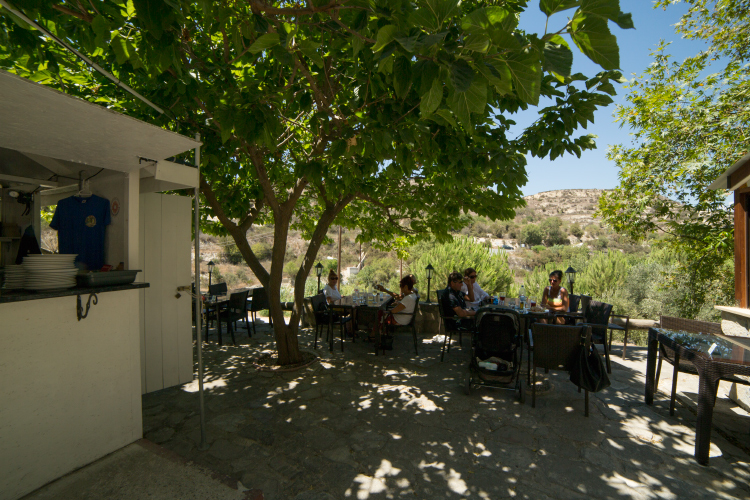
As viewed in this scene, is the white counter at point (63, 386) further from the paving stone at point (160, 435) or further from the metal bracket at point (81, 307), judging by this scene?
the paving stone at point (160, 435)

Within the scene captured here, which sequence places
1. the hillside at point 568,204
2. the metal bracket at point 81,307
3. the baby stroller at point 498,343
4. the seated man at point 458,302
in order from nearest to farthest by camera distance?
the metal bracket at point 81,307, the baby stroller at point 498,343, the seated man at point 458,302, the hillside at point 568,204

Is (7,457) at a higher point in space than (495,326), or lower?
lower

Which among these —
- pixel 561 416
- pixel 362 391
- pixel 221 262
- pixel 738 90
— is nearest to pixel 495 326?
pixel 561 416

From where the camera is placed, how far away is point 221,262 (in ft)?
88.2

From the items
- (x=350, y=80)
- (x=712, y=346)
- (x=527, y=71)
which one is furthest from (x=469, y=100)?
(x=712, y=346)

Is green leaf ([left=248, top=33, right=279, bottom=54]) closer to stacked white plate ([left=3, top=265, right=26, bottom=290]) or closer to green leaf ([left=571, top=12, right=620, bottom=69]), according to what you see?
green leaf ([left=571, top=12, right=620, bottom=69])

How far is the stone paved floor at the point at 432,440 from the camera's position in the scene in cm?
257

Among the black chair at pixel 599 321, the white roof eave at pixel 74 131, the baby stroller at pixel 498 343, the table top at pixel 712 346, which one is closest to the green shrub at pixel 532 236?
the black chair at pixel 599 321

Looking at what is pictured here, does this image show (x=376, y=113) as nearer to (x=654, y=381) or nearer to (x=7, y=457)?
(x=7, y=457)

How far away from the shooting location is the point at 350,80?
3605 millimetres

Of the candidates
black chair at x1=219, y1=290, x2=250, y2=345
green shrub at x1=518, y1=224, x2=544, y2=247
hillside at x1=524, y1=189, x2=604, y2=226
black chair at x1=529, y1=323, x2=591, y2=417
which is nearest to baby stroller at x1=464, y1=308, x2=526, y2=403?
black chair at x1=529, y1=323, x2=591, y2=417

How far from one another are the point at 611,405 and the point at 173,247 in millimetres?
5366

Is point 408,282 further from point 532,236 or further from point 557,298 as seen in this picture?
point 532,236

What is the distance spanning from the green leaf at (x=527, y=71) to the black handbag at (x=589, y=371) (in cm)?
337
